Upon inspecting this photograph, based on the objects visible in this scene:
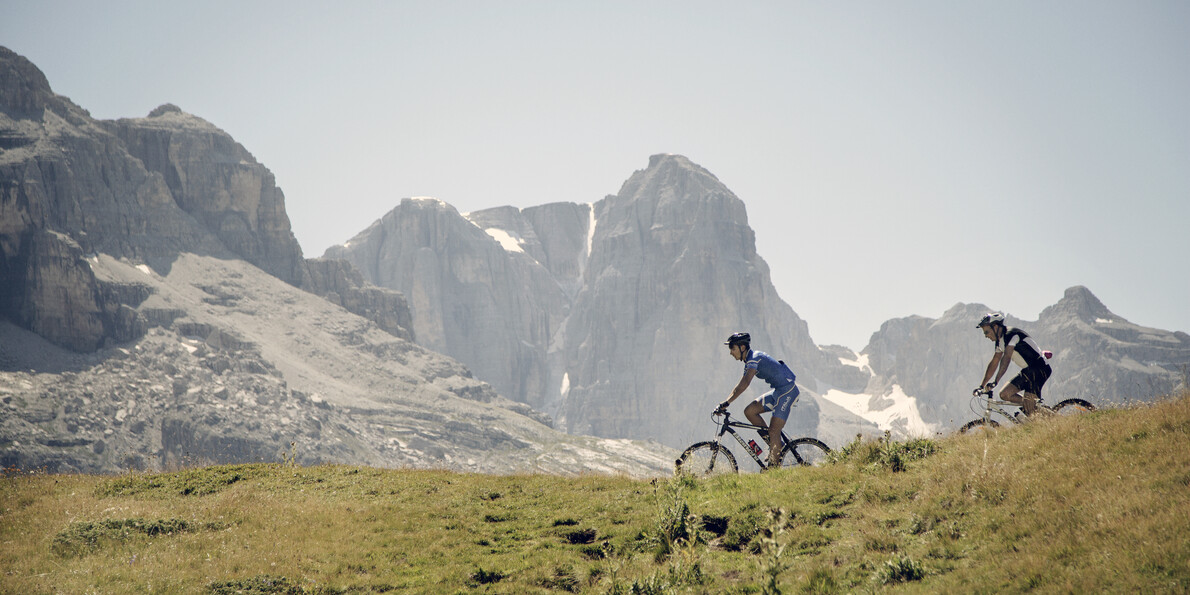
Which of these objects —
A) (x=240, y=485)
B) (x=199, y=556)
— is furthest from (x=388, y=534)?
(x=240, y=485)

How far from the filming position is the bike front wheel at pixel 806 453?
16.6 meters

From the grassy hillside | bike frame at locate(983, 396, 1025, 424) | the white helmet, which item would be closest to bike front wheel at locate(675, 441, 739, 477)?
the grassy hillside

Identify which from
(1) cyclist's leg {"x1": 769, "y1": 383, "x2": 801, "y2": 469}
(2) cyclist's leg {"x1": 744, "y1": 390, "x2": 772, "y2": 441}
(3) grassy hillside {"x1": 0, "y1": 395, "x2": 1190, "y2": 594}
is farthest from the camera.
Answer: (2) cyclist's leg {"x1": 744, "y1": 390, "x2": 772, "y2": 441}

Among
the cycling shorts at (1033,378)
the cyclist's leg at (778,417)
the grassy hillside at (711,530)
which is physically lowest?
the grassy hillside at (711,530)

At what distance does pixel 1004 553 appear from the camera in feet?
33.5

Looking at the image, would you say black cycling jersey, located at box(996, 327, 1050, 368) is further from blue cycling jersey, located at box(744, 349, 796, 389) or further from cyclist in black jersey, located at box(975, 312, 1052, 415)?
blue cycling jersey, located at box(744, 349, 796, 389)

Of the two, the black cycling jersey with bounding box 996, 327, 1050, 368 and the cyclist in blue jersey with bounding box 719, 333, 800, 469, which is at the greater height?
the black cycling jersey with bounding box 996, 327, 1050, 368

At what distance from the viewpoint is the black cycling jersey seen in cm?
1706

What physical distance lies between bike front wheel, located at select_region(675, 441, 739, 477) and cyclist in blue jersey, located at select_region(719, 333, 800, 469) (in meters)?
0.95

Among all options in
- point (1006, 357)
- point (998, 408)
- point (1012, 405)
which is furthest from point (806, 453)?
point (1006, 357)

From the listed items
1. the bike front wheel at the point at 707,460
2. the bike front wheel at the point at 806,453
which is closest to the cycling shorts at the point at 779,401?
the bike front wheel at the point at 806,453

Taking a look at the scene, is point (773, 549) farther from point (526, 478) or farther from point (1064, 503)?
point (526, 478)

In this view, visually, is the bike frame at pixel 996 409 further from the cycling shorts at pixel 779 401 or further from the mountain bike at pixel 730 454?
the cycling shorts at pixel 779 401

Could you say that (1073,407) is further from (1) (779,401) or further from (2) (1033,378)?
(1) (779,401)
